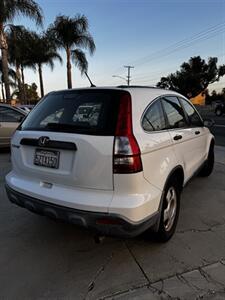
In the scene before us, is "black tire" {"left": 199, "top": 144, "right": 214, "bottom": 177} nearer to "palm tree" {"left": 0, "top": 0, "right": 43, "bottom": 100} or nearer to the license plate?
the license plate

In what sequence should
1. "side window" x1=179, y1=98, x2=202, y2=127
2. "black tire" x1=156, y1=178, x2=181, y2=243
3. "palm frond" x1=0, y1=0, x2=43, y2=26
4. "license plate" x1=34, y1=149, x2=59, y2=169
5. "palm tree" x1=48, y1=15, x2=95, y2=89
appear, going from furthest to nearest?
1. "palm tree" x1=48, y1=15, x2=95, y2=89
2. "palm frond" x1=0, y1=0, x2=43, y2=26
3. "side window" x1=179, y1=98, x2=202, y2=127
4. "black tire" x1=156, y1=178, x2=181, y2=243
5. "license plate" x1=34, y1=149, x2=59, y2=169

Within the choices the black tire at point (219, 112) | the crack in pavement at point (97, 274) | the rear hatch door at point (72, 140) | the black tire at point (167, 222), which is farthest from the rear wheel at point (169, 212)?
the black tire at point (219, 112)

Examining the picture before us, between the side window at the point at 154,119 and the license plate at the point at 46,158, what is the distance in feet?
2.86

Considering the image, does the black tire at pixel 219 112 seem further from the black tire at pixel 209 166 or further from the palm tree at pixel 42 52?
the black tire at pixel 209 166

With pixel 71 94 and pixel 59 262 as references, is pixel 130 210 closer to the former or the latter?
pixel 59 262

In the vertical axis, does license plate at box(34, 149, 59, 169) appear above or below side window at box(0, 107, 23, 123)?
below

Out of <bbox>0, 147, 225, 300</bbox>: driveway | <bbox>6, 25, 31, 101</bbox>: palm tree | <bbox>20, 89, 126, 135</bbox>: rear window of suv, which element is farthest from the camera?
<bbox>6, 25, 31, 101</bbox>: palm tree

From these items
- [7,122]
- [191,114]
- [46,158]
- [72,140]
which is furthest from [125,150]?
[7,122]

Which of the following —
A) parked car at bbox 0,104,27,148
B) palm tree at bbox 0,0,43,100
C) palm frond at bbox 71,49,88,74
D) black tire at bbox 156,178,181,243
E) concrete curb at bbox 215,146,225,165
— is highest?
palm tree at bbox 0,0,43,100

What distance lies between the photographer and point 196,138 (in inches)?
166

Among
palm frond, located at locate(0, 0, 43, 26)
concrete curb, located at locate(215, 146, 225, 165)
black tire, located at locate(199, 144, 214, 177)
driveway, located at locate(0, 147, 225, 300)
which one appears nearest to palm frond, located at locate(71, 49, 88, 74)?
palm frond, located at locate(0, 0, 43, 26)

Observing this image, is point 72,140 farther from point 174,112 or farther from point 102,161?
point 174,112

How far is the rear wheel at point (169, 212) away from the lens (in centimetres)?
303

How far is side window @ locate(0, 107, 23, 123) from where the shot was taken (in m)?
8.33
